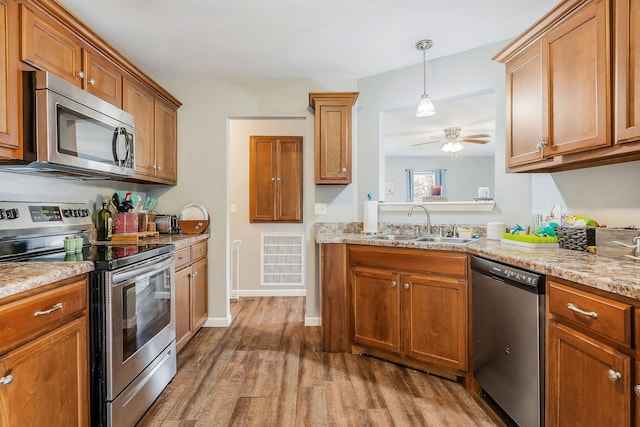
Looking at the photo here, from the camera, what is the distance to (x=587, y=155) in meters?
1.59

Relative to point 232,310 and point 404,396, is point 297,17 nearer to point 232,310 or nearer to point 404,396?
point 404,396

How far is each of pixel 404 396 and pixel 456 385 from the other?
39 centimetres

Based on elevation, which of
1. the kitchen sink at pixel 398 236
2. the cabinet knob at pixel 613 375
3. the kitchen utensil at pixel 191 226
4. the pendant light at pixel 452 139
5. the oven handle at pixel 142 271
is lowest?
the cabinet knob at pixel 613 375

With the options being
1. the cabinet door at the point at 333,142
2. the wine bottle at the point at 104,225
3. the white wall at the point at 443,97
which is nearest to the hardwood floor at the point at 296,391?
the wine bottle at the point at 104,225

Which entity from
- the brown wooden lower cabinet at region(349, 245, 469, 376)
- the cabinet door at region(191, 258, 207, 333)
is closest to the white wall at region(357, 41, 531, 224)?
the brown wooden lower cabinet at region(349, 245, 469, 376)

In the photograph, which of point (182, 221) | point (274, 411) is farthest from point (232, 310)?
point (274, 411)

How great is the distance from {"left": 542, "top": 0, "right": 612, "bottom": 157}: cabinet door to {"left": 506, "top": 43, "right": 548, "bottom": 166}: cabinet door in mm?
69

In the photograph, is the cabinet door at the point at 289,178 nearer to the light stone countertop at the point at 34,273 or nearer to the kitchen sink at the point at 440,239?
the kitchen sink at the point at 440,239

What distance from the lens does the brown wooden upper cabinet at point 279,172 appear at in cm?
421

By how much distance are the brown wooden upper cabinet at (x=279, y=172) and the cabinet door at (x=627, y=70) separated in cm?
320

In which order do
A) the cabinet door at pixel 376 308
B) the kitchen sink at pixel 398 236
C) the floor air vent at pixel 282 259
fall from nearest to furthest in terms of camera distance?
the cabinet door at pixel 376 308 → the kitchen sink at pixel 398 236 → the floor air vent at pixel 282 259

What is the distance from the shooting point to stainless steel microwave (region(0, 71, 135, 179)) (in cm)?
154

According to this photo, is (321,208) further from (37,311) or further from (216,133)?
(37,311)

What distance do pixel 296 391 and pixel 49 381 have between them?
1.28 meters
